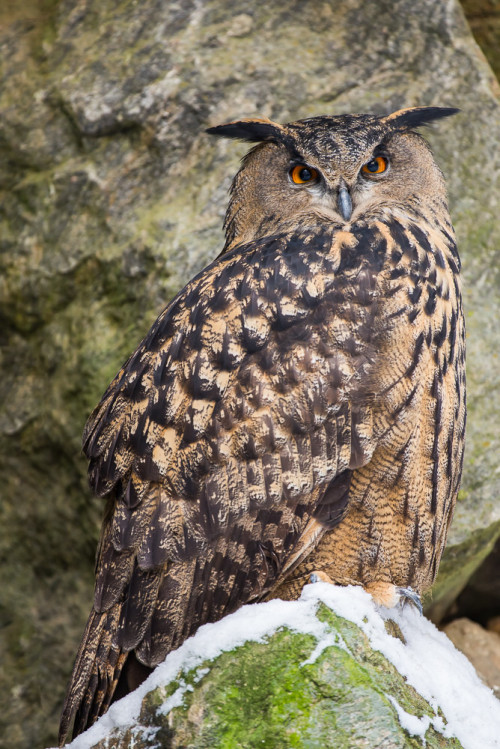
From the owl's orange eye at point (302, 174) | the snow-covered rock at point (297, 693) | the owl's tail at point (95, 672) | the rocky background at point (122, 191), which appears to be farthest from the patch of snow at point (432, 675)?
the rocky background at point (122, 191)

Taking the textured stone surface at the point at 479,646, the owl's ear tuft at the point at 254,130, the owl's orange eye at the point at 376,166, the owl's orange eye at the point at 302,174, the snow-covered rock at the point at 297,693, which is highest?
the owl's ear tuft at the point at 254,130

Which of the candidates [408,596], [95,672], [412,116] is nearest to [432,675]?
[408,596]

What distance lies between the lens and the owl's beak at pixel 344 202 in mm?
2070

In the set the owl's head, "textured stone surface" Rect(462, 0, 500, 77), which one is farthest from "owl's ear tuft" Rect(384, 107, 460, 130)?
"textured stone surface" Rect(462, 0, 500, 77)

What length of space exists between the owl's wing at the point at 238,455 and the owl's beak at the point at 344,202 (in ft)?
0.42

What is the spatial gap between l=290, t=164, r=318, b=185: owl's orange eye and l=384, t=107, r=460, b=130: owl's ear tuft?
247 millimetres

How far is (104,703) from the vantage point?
1.94 meters

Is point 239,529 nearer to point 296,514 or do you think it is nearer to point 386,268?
point 296,514

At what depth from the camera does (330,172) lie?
2.12m

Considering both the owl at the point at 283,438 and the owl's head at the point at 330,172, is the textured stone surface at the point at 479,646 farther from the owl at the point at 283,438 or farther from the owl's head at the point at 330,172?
the owl's head at the point at 330,172

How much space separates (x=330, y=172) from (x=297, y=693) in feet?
4.06

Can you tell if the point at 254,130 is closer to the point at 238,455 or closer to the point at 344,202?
the point at 344,202

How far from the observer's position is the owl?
6.14 ft

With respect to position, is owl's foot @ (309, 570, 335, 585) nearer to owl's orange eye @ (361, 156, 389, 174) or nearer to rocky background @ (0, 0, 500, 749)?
owl's orange eye @ (361, 156, 389, 174)
